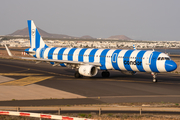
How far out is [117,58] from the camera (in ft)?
133

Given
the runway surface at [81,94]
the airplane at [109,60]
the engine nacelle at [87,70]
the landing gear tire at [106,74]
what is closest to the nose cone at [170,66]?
the airplane at [109,60]

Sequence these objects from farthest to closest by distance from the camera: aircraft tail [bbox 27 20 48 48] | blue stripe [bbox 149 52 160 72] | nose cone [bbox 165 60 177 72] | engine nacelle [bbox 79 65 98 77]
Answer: aircraft tail [bbox 27 20 48 48] → engine nacelle [bbox 79 65 98 77] → blue stripe [bbox 149 52 160 72] → nose cone [bbox 165 60 177 72]

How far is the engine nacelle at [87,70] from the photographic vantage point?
3984 centimetres

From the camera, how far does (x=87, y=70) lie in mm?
39906

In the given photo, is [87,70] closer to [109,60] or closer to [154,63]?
[109,60]

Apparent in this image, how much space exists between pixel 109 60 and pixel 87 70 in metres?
3.93

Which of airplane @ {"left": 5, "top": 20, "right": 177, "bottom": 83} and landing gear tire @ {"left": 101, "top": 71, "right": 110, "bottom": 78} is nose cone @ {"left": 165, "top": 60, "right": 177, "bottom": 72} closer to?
airplane @ {"left": 5, "top": 20, "right": 177, "bottom": 83}

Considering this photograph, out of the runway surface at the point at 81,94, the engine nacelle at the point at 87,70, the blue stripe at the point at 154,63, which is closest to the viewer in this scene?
the runway surface at the point at 81,94

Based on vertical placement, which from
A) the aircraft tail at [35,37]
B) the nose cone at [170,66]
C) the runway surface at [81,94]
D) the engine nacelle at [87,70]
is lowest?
the runway surface at [81,94]

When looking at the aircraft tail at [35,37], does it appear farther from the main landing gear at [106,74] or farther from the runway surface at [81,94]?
the runway surface at [81,94]

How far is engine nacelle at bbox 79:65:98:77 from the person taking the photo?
3984 centimetres

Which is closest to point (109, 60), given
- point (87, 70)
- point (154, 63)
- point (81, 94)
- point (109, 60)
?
point (109, 60)

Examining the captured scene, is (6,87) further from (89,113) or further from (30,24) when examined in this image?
(30,24)

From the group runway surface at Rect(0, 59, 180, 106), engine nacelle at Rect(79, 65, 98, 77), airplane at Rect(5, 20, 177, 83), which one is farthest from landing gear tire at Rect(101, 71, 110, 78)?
runway surface at Rect(0, 59, 180, 106)
